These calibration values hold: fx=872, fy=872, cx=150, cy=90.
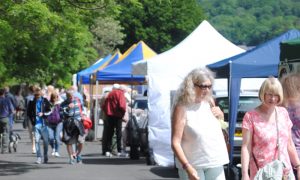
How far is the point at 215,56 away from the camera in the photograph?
19312 mm

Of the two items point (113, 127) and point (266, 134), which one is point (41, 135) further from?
point (266, 134)

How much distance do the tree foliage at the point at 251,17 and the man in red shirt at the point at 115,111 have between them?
12936cm

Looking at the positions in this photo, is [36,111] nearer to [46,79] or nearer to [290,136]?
[290,136]

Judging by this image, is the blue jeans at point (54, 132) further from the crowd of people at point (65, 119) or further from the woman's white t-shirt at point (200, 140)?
the woman's white t-shirt at point (200, 140)

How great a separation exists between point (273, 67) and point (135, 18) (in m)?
66.6

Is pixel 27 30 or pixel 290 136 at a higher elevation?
pixel 27 30

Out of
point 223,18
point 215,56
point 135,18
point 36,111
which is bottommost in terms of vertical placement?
point 36,111

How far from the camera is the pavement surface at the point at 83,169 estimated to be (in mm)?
16250

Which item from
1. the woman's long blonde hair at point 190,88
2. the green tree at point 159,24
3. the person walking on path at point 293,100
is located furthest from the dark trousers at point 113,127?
the green tree at point 159,24

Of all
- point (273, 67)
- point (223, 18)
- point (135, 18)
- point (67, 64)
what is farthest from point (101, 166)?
point (223, 18)

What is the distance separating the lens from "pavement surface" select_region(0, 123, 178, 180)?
53.3ft

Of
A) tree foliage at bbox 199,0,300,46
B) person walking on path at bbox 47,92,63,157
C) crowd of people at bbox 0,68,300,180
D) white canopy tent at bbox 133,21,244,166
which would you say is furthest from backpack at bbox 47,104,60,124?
tree foliage at bbox 199,0,300,46

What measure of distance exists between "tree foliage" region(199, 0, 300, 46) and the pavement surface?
429ft

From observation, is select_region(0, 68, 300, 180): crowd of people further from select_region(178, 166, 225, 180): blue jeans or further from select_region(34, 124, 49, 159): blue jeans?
select_region(34, 124, 49, 159): blue jeans
